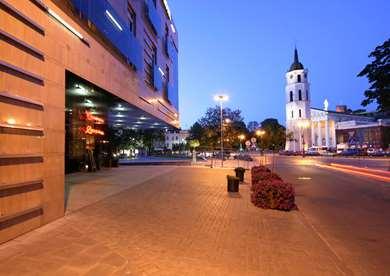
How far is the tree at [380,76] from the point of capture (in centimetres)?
2908

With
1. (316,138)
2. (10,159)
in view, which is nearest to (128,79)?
(10,159)

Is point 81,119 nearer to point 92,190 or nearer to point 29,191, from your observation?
point 92,190

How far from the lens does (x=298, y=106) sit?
126375 mm

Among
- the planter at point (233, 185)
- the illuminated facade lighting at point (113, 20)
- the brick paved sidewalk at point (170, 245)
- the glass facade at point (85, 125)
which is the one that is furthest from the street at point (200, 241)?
the glass facade at point (85, 125)

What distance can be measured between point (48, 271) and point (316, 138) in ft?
423

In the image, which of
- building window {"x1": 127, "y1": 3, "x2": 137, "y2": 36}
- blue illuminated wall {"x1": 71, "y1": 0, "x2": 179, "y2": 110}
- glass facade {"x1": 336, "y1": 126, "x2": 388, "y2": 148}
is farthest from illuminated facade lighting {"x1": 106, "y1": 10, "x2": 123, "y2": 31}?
glass facade {"x1": 336, "y1": 126, "x2": 388, "y2": 148}

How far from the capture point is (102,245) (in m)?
6.76

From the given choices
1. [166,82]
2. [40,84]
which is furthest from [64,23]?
[166,82]

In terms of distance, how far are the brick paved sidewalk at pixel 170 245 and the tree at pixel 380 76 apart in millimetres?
22590

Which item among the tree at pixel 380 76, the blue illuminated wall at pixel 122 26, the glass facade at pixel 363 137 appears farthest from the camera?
the glass facade at pixel 363 137

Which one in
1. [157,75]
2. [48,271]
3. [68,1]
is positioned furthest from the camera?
[157,75]

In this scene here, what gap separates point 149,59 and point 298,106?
10742 cm

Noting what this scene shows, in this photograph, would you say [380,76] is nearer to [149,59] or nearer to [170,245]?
[149,59]

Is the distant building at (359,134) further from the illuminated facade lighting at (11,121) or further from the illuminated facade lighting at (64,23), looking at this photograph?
the illuminated facade lighting at (11,121)
